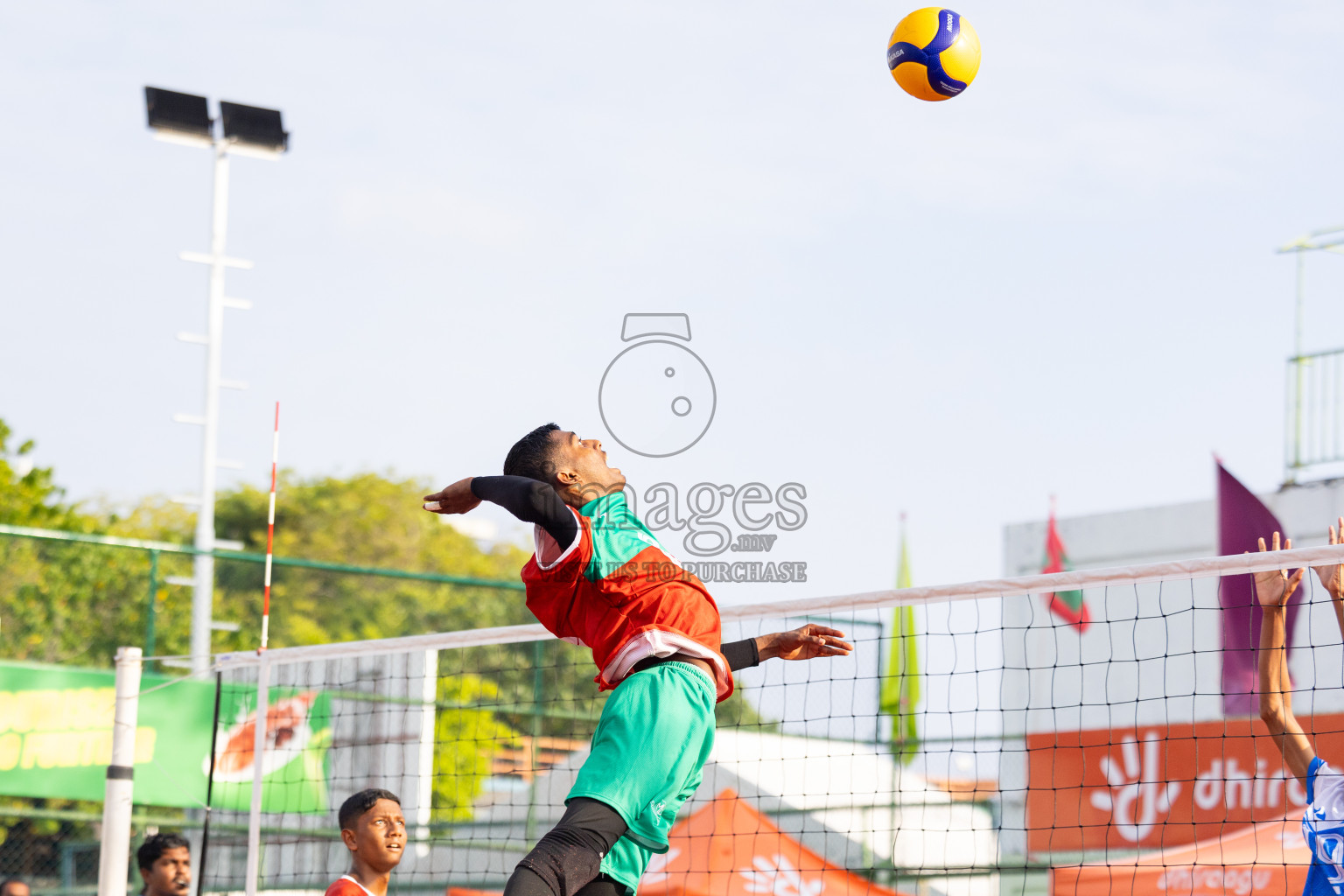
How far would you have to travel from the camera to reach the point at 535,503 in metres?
3.83

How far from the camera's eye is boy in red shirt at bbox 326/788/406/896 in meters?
5.55

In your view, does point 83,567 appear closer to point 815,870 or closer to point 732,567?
point 815,870

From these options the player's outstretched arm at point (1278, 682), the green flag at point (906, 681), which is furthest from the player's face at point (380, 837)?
the green flag at point (906, 681)

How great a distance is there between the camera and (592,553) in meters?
3.97

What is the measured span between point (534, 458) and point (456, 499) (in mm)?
296

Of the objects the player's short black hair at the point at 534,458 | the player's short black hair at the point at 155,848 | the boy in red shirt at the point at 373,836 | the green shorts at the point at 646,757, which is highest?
the player's short black hair at the point at 534,458

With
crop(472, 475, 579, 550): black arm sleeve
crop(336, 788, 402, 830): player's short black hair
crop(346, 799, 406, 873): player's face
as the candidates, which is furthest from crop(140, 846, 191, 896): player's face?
crop(472, 475, 579, 550): black arm sleeve

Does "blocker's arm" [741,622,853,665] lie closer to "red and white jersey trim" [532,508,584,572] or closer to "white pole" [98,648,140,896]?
"red and white jersey trim" [532,508,584,572]

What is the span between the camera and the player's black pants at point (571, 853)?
3.50m

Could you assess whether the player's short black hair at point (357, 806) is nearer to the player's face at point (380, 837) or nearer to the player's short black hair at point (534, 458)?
the player's face at point (380, 837)

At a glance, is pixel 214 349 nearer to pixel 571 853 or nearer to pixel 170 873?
pixel 170 873

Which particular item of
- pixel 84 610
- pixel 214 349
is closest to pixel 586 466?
pixel 84 610

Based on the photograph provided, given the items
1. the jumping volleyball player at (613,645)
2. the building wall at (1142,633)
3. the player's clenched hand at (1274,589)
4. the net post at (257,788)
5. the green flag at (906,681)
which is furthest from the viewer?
the building wall at (1142,633)

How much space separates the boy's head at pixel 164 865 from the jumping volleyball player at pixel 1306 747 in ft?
15.3
